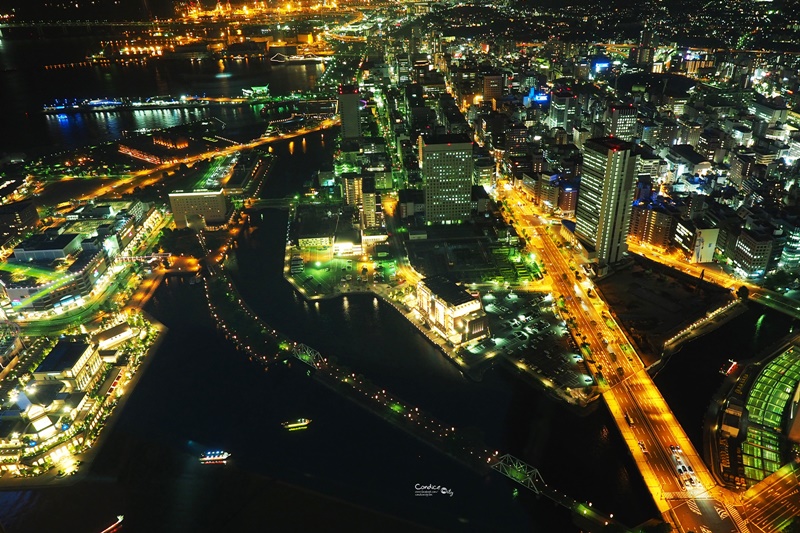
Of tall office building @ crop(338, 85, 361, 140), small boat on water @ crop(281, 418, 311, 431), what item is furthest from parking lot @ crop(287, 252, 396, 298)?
tall office building @ crop(338, 85, 361, 140)

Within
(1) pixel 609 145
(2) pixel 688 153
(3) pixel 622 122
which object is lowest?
(2) pixel 688 153

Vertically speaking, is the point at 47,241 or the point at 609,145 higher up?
the point at 609,145

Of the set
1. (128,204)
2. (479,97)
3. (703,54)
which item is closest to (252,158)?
(128,204)

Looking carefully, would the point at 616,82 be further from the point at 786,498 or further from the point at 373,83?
the point at 786,498

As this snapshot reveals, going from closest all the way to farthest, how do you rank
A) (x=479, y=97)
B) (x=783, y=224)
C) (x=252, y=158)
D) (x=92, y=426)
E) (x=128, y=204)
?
1. (x=92, y=426)
2. (x=783, y=224)
3. (x=128, y=204)
4. (x=252, y=158)
5. (x=479, y=97)

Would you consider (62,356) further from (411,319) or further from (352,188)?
(352,188)

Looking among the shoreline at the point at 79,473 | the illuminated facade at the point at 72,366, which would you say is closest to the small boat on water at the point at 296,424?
the shoreline at the point at 79,473

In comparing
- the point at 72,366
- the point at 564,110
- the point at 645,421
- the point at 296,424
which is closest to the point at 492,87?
the point at 564,110
